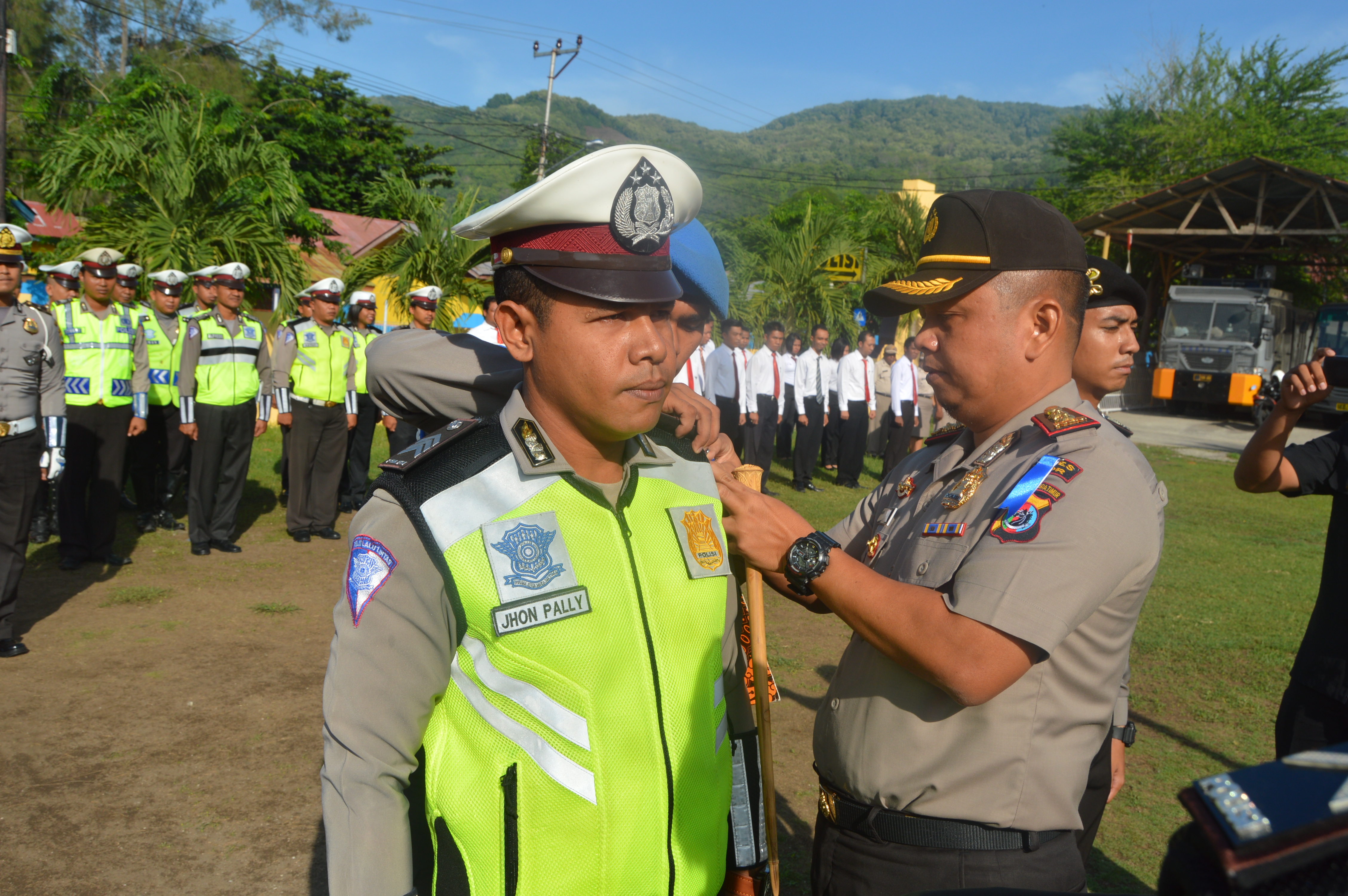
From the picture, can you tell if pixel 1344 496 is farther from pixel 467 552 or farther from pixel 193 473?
pixel 193 473

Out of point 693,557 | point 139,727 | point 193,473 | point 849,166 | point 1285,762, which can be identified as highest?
point 849,166

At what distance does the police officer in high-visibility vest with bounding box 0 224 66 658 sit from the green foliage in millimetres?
26684

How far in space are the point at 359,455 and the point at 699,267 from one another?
826 cm

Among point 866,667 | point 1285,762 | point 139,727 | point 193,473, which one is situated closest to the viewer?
point 1285,762

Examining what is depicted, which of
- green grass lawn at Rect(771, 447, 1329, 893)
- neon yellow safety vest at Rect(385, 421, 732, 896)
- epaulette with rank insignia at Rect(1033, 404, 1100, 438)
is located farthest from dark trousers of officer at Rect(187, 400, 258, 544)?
epaulette with rank insignia at Rect(1033, 404, 1100, 438)

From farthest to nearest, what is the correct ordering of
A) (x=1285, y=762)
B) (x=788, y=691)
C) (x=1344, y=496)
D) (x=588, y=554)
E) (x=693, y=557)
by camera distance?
(x=788, y=691), (x=1344, y=496), (x=693, y=557), (x=588, y=554), (x=1285, y=762)

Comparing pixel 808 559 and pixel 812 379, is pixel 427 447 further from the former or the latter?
pixel 812 379

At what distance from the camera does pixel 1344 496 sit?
2.92 metres

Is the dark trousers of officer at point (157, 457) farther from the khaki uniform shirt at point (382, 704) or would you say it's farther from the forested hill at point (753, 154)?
the forested hill at point (753, 154)

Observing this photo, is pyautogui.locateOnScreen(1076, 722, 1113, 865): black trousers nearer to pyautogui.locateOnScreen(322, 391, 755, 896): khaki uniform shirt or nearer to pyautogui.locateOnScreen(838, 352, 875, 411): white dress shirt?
pyautogui.locateOnScreen(322, 391, 755, 896): khaki uniform shirt

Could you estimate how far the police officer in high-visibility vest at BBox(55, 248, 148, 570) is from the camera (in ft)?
23.5

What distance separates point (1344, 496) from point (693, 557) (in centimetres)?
247

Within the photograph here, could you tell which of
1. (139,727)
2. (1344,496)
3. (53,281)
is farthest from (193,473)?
(1344,496)

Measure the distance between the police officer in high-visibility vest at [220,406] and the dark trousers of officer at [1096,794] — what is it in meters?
7.41
